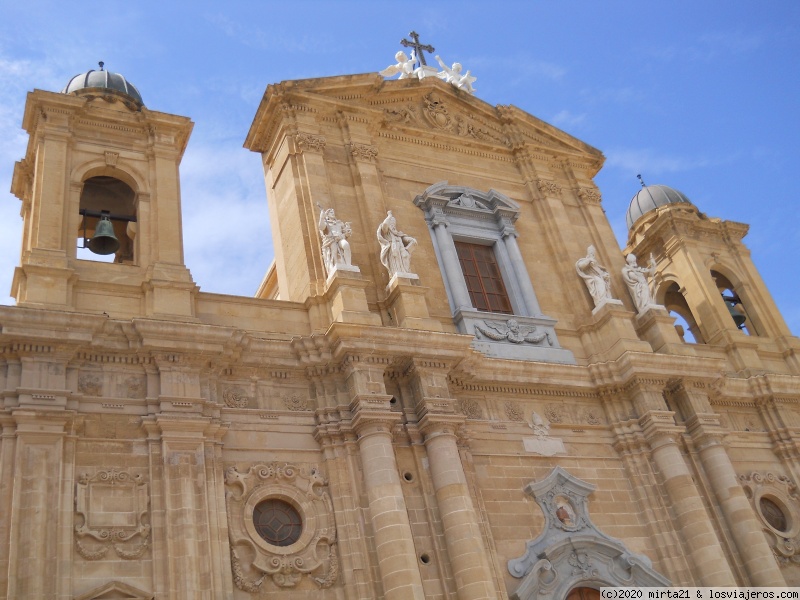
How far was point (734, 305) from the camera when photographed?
2225 cm

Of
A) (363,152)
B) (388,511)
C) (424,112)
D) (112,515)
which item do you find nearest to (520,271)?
(363,152)

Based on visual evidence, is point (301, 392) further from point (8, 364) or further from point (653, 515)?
point (653, 515)

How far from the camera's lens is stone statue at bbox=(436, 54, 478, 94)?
21.3 m

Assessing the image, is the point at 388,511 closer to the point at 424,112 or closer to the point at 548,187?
the point at 548,187

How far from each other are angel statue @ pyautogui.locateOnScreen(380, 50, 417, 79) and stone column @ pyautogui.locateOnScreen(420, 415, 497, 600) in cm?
974

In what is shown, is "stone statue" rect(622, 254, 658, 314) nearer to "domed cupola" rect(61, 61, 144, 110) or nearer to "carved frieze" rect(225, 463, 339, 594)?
"carved frieze" rect(225, 463, 339, 594)

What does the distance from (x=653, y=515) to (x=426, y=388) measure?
191 inches

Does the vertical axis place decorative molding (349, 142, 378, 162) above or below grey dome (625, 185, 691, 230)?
below

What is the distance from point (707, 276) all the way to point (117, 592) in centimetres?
1596

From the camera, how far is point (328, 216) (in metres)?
15.9

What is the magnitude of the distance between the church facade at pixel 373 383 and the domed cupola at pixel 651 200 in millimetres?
3618

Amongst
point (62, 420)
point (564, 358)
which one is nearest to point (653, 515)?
point (564, 358)

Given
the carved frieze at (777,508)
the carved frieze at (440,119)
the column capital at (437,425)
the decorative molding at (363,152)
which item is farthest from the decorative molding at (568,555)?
the carved frieze at (440,119)

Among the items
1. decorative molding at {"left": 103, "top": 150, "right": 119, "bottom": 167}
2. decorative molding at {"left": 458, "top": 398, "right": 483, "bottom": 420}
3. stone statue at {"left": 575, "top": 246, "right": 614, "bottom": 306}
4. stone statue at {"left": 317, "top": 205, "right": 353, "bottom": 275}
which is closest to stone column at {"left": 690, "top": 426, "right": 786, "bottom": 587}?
stone statue at {"left": 575, "top": 246, "right": 614, "bottom": 306}
